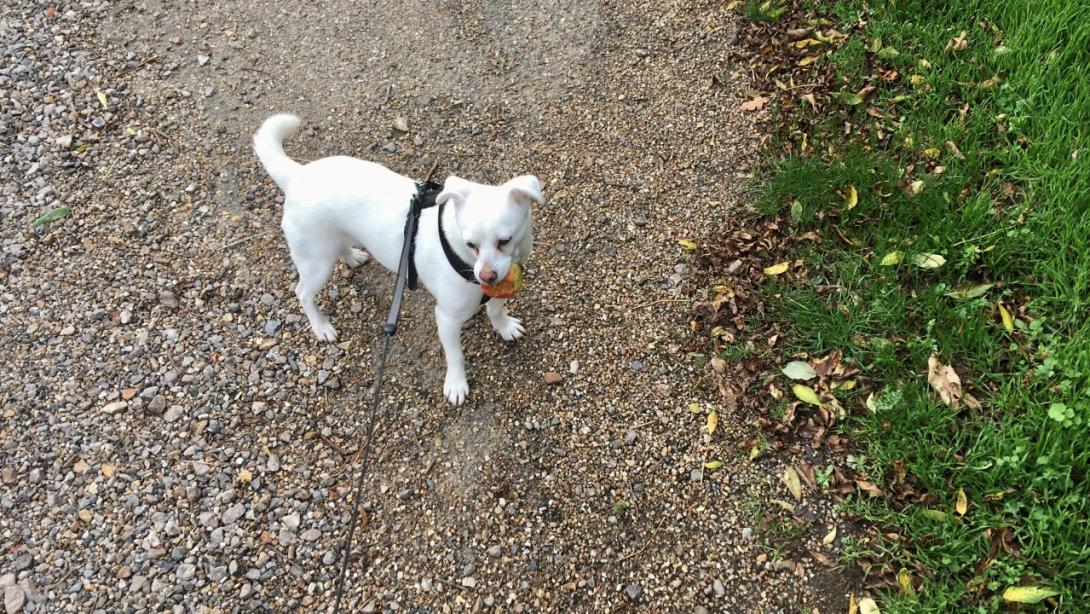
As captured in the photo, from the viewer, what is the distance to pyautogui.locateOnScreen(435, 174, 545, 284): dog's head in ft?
8.56

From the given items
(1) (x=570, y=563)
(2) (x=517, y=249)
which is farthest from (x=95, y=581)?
(2) (x=517, y=249)

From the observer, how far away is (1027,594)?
2.67m

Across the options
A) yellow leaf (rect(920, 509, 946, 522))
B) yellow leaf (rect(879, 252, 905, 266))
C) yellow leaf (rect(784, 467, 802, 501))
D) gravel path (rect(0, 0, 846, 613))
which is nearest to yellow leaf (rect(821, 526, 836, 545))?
gravel path (rect(0, 0, 846, 613))

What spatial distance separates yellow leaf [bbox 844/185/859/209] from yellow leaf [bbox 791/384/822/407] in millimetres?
1202

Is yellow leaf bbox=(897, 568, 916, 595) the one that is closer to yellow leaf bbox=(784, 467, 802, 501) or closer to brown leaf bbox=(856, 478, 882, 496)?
brown leaf bbox=(856, 478, 882, 496)

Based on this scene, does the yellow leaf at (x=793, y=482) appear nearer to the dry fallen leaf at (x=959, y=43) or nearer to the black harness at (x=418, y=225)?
the black harness at (x=418, y=225)

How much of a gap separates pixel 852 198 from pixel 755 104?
115 centimetres

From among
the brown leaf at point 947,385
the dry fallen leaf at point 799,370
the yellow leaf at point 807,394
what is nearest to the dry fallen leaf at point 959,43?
the brown leaf at point 947,385

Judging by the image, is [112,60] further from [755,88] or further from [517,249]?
[755,88]

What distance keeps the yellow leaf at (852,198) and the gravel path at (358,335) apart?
0.72 meters

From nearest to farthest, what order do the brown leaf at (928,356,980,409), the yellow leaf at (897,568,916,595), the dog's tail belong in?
1. the yellow leaf at (897,568,916,595)
2. the brown leaf at (928,356,980,409)
3. the dog's tail

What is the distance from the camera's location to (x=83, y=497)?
333cm

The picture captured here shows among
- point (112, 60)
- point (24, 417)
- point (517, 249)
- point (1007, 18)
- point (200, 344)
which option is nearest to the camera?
point (517, 249)

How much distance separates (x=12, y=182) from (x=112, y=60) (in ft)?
4.29
